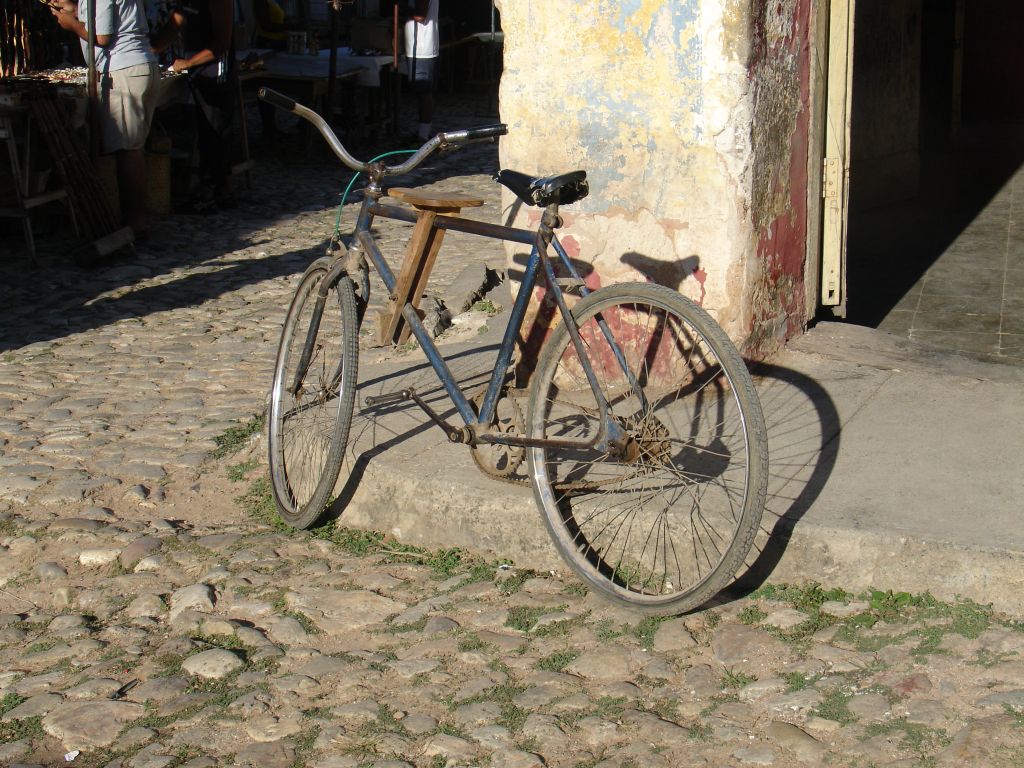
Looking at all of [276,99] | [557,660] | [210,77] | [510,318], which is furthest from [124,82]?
[557,660]

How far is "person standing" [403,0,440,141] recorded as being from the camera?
1387 cm

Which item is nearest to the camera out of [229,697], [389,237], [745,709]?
[745,709]

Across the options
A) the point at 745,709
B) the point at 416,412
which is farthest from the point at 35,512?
the point at 745,709

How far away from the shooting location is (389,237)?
9.58 metres

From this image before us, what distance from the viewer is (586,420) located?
4164mm

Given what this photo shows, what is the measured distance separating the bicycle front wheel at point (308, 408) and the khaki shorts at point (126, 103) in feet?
17.3

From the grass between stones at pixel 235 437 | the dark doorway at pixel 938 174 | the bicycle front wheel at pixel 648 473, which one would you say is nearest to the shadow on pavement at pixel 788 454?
the bicycle front wheel at pixel 648 473

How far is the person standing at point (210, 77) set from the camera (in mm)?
10297

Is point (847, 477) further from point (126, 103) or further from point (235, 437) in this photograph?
point (126, 103)

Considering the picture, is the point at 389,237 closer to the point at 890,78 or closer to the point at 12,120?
the point at 12,120

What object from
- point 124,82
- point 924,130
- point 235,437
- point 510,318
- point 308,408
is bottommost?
point 235,437

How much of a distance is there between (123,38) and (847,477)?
719 centimetres

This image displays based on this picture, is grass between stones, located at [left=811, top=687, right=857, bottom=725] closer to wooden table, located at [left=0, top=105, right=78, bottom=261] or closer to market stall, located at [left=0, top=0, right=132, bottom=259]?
market stall, located at [left=0, top=0, right=132, bottom=259]

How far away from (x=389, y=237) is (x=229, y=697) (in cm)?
647
